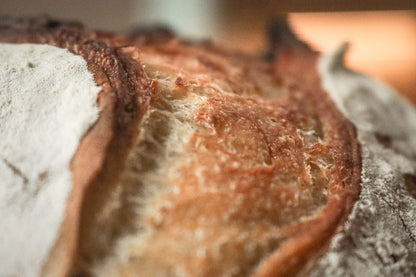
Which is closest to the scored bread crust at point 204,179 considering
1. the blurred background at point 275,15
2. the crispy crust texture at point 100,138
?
the crispy crust texture at point 100,138

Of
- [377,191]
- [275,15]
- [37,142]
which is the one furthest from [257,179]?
[275,15]

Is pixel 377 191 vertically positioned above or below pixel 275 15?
below

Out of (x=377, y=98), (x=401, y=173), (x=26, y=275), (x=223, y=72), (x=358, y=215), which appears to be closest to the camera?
(x=26, y=275)

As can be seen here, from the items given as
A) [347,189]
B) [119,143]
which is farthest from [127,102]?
[347,189]

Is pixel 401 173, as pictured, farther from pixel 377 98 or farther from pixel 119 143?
pixel 119 143

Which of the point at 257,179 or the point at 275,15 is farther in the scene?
the point at 275,15

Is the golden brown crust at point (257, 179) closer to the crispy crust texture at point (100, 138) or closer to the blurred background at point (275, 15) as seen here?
the crispy crust texture at point (100, 138)

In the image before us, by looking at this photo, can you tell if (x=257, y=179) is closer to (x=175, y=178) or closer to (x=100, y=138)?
(x=175, y=178)
